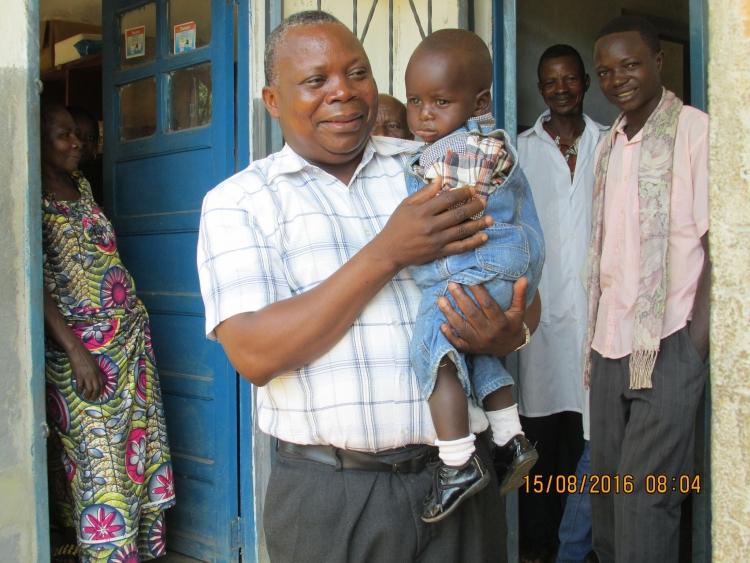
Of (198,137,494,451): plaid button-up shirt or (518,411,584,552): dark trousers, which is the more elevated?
(198,137,494,451): plaid button-up shirt

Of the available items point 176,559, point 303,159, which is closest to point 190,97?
point 303,159

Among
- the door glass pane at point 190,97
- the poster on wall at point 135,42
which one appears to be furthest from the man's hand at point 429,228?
the poster on wall at point 135,42

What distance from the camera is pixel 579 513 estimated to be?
10.9 feet

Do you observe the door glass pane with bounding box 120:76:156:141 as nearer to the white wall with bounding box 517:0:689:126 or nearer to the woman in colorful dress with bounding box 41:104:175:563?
the woman in colorful dress with bounding box 41:104:175:563

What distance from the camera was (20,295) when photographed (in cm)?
267

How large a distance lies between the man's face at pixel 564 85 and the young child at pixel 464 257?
5.88 ft

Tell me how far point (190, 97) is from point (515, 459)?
2.71m

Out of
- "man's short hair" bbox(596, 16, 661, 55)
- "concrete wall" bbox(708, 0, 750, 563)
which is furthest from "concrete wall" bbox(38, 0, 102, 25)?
"concrete wall" bbox(708, 0, 750, 563)

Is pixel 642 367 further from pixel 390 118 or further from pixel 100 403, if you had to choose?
pixel 100 403

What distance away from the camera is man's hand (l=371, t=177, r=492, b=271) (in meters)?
1.45

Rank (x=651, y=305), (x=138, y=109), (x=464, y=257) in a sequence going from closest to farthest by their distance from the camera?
(x=464, y=257)
(x=651, y=305)
(x=138, y=109)

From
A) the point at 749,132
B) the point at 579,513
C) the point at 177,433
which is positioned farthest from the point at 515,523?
the point at 749,132

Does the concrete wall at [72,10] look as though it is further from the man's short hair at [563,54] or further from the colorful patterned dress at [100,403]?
the man's short hair at [563,54]

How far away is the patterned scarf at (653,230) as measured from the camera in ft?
8.55
